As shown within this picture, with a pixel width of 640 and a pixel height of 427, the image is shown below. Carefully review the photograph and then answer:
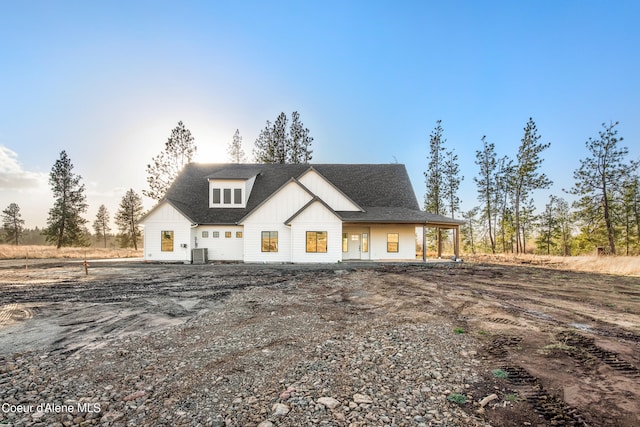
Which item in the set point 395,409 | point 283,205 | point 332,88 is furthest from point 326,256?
point 395,409

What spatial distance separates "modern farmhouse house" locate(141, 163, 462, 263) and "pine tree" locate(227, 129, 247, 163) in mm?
13749

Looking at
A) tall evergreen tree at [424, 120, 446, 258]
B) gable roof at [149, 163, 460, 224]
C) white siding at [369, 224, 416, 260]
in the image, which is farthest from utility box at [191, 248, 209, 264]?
tall evergreen tree at [424, 120, 446, 258]

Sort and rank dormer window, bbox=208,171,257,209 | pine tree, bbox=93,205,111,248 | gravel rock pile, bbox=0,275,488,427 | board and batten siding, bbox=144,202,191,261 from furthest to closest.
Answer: pine tree, bbox=93,205,111,248, dormer window, bbox=208,171,257,209, board and batten siding, bbox=144,202,191,261, gravel rock pile, bbox=0,275,488,427

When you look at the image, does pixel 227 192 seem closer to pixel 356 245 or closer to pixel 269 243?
pixel 269 243

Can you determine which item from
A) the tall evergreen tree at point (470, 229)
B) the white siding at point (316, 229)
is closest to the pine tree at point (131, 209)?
the white siding at point (316, 229)

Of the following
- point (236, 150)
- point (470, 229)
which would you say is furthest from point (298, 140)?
point (470, 229)

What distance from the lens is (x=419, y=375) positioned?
388 centimetres

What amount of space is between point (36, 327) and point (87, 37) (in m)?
13.9

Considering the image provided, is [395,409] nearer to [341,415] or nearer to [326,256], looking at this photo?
[341,415]

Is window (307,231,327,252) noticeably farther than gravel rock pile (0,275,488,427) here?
Yes

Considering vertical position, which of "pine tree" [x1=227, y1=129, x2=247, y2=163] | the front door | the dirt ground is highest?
"pine tree" [x1=227, y1=129, x2=247, y2=163]

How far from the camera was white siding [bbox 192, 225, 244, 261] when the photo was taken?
20.8 meters

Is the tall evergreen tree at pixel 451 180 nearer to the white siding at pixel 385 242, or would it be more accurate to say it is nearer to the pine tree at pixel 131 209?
the white siding at pixel 385 242

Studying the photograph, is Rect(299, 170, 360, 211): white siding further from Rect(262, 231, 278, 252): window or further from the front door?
Rect(262, 231, 278, 252): window
